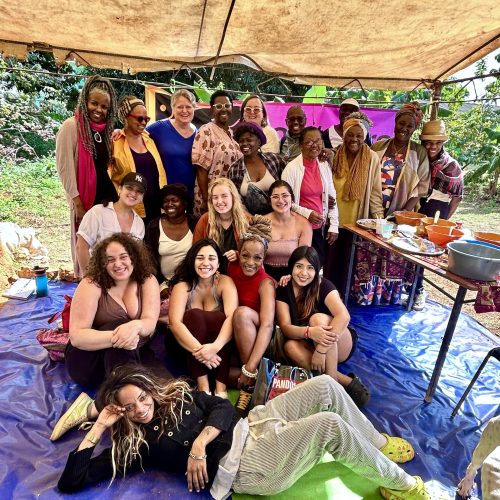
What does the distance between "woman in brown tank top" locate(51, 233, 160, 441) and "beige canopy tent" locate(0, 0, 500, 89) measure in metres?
2.05

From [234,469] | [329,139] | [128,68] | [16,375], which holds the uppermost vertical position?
[128,68]

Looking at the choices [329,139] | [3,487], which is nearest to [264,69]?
[329,139]

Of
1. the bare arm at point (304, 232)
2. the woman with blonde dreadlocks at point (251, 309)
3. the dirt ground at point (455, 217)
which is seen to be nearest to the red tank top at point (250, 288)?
the woman with blonde dreadlocks at point (251, 309)

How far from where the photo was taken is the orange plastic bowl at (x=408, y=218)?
3238mm

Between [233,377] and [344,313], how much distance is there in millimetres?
856

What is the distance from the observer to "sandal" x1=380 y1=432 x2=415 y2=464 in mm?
1957

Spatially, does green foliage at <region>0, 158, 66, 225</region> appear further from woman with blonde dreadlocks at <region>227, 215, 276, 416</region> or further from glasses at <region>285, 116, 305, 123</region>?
woman with blonde dreadlocks at <region>227, 215, 276, 416</region>

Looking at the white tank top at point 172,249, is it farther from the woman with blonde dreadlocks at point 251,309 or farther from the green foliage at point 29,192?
the green foliage at point 29,192

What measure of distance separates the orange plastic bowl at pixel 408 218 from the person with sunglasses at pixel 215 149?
5.02ft

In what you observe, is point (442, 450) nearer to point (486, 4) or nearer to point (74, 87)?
point (486, 4)

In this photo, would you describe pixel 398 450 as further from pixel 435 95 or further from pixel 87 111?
pixel 435 95

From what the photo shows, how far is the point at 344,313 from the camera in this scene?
2.43 meters

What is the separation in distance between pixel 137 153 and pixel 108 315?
1498 millimetres

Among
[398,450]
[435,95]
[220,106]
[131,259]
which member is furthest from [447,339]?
[435,95]
